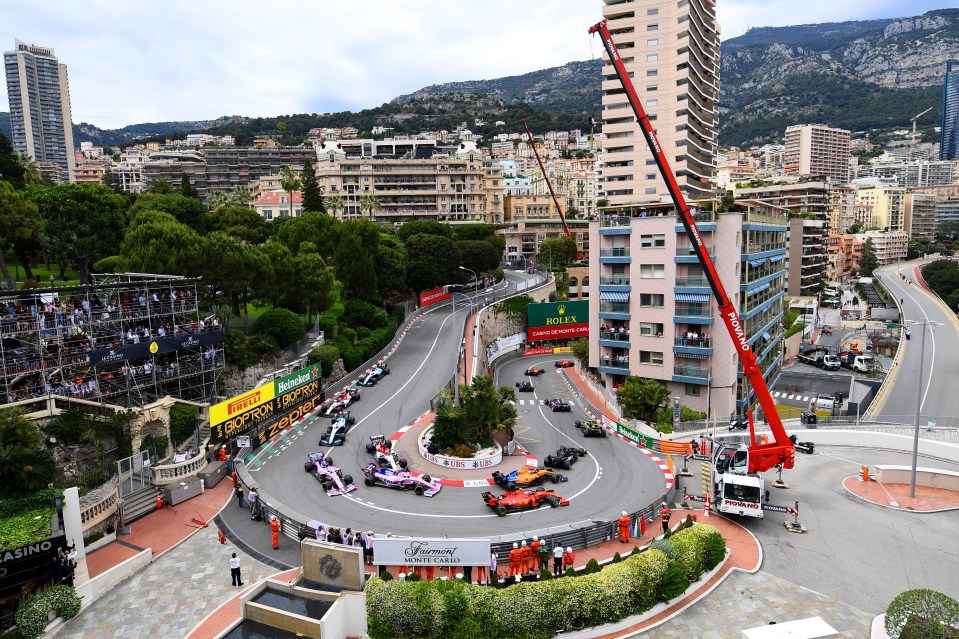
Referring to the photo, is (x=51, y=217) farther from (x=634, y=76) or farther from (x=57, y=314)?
(x=634, y=76)

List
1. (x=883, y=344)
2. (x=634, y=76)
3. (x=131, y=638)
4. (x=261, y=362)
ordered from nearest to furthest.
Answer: (x=131, y=638), (x=261, y=362), (x=634, y=76), (x=883, y=344)

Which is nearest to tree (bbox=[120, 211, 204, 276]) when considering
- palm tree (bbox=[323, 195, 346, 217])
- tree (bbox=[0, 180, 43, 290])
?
tree (bbox=[0, 180, 43, 290])

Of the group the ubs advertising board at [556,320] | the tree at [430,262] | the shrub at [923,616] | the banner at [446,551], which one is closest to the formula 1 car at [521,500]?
Answer: the banner at [446,551]

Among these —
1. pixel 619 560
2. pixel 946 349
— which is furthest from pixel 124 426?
pixel 946 349

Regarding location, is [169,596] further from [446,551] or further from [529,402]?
[529,402]

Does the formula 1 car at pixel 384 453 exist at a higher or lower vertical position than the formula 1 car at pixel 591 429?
higher

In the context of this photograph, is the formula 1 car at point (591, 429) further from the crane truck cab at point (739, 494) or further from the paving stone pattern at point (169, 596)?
the paving stone pattern at point (169, 596)

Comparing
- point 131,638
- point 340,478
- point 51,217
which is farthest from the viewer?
point 51,217
